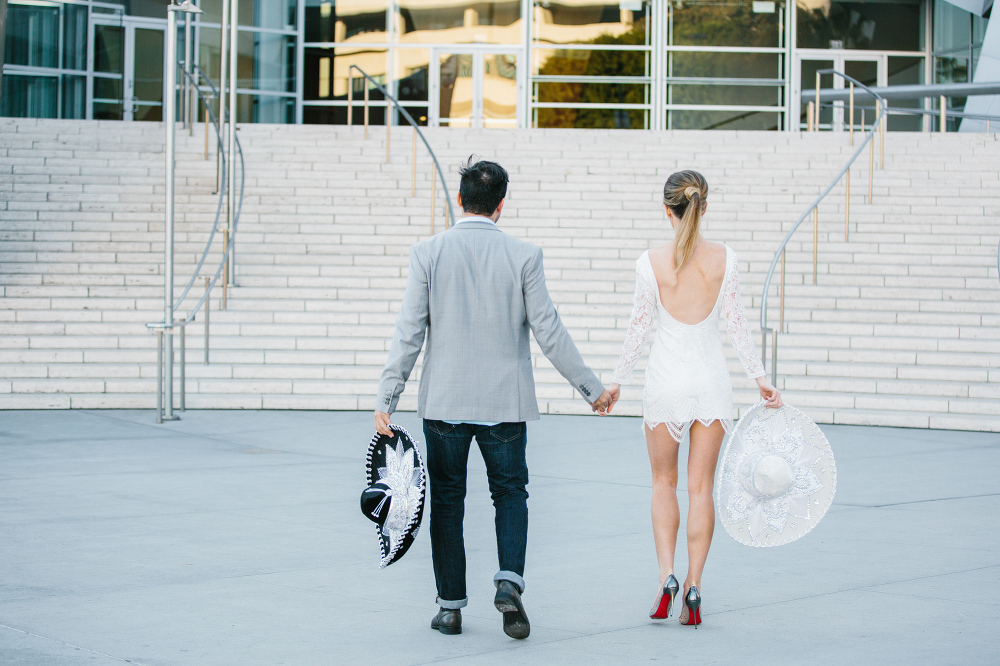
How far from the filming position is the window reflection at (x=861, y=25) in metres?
25.8

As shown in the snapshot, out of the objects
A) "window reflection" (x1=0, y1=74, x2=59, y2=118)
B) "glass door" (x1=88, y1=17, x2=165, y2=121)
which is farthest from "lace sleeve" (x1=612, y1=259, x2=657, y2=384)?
"glass door" (x1=88, y1=17, x2=165, y2=121)

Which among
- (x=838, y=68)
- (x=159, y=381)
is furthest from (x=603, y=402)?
(x=838, y=68)

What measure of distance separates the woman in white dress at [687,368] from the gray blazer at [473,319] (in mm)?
381

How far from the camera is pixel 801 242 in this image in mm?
13359

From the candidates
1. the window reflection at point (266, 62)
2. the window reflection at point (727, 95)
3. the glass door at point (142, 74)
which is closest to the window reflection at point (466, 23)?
the window reflection at point (266, 62)

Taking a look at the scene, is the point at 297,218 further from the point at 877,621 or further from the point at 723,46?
the point at 723,46

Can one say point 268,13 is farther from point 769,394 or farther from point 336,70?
point 769,394

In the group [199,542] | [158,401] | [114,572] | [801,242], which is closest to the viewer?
[114,572]

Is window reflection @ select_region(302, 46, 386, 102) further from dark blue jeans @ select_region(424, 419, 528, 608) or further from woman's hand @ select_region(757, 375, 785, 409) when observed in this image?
dark blue jeans @ select_region(424, 419, 528, 608)

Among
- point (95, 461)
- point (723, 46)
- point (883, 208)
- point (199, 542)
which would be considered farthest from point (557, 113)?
point (199, 542)

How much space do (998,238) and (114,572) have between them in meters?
11.8

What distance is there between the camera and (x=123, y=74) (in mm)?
22625

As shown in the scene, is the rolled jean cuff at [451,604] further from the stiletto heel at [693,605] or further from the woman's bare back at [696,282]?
the woman's bare back at [696,282]

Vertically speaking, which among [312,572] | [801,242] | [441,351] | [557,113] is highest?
[557,113]
